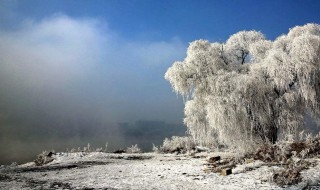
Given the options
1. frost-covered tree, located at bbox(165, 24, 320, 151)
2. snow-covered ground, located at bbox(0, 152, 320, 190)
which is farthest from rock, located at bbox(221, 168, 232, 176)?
frost-covered tree, located at bbox(165, 24, 320, 151)

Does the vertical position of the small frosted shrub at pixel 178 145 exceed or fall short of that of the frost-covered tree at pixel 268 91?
it falls short

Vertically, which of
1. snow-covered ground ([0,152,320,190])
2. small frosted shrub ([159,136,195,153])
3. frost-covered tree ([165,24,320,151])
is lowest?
snow-covered ground ([0,152,320,190])

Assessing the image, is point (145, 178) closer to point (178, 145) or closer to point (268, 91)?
point (268, 91)

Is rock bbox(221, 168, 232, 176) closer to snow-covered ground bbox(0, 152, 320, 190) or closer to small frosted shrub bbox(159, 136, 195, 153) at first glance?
snow-covered ground bbox(0, 152, 320, 190)

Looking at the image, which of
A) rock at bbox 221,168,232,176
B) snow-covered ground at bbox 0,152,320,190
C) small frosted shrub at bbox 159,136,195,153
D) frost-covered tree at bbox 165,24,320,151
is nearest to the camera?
snow-covered ground at bbox 0,152,320,190

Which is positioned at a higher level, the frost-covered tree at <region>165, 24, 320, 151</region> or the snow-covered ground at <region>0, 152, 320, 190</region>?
the frost-covered tree at <region>165, 24, 320, 151</region>

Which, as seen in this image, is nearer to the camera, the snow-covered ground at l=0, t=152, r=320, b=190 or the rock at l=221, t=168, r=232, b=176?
the snow-covered ground at l=0, t=152, r=320, b=190

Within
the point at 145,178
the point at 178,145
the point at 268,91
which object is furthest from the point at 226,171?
the point at 178,145

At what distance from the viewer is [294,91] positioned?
19781 millimetres

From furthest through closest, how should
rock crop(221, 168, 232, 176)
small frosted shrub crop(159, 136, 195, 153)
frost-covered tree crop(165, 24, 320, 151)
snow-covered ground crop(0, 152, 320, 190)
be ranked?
small frosted shrub crop(159, 136, 195, 153)
frost-covered tree crop(165, 24, 320, 151)
rock crop(221, 168, 232, 176)
snow-covered ground crop(0, 152, 320, 190)

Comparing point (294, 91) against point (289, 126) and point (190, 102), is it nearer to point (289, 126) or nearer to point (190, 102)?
point (289, 126)

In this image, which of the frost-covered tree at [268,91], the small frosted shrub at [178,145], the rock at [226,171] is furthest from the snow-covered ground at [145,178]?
the small frosted shrub at [178,145]

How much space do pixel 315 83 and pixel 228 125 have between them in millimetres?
5162

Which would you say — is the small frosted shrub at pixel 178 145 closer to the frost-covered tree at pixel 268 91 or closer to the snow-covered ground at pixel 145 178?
the frost-covered tree at pixel 268 91
